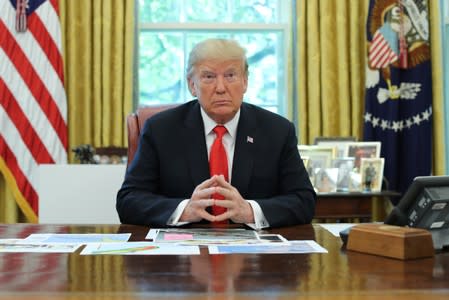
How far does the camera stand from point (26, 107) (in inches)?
158

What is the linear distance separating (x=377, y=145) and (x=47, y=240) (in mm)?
2896

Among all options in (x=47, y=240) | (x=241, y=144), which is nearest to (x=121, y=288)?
A: (x=47, y=240)

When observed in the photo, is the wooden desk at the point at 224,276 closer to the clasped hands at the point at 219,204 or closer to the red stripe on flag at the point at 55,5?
the clasped hands at the point at 219,204

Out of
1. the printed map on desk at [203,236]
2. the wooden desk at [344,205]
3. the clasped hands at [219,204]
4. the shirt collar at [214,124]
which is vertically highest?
the shirt collar at [214,124]

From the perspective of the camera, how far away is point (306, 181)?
228cm

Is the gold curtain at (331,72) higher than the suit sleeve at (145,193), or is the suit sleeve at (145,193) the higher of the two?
the gold curtain at (331,72)

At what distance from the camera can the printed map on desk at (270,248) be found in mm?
1343

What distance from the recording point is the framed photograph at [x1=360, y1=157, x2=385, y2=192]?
3953mm

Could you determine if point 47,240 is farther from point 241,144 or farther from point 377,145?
point 377,145

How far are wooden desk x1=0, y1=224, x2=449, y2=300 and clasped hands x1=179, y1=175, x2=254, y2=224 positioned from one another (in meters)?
0.51

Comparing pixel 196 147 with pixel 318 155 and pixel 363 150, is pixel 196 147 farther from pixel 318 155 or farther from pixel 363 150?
pixel 363 150

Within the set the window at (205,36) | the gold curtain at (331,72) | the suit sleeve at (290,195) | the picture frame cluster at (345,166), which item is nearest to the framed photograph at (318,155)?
the picture frame cluster at (345,166)

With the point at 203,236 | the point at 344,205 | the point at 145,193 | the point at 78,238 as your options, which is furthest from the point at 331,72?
the point at 78,238

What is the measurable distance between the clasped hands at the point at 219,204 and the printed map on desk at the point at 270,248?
42cm
